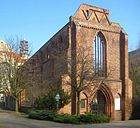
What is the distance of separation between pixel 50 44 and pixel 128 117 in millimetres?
16406

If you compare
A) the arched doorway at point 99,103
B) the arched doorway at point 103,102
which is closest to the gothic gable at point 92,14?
the arched doorway at point 103,102

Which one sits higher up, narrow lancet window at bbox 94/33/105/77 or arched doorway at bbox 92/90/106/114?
narrow lancet window at bbox 94/33/105/77

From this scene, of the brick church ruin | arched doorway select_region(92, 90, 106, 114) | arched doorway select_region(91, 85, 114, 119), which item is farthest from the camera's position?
arched doorway select_region(92, 90, 106, 114)

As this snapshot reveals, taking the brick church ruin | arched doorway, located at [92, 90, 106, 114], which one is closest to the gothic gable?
the brick church ruin

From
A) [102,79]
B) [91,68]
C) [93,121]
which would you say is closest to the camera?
[93,121]

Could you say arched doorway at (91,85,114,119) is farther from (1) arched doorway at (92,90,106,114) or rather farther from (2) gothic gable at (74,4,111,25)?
(2) gothic gable at (74,4,111,25)

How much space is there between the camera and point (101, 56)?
1759 inches

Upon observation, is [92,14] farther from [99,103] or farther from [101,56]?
[99,103]

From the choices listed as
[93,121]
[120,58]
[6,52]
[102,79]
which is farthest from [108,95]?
[6,52]

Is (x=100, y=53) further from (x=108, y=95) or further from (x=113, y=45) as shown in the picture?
(x=108, y=95)

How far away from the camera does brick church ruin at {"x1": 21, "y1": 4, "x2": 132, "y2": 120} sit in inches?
1650

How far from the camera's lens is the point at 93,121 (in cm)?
3256

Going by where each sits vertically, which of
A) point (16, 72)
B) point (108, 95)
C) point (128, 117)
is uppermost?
point (16, 72)

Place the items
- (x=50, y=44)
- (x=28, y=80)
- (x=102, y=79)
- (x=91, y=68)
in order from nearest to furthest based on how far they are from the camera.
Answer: (x=91, y=68), (x=102, y=79), (x=28, y=80), (x=50, y=44)
